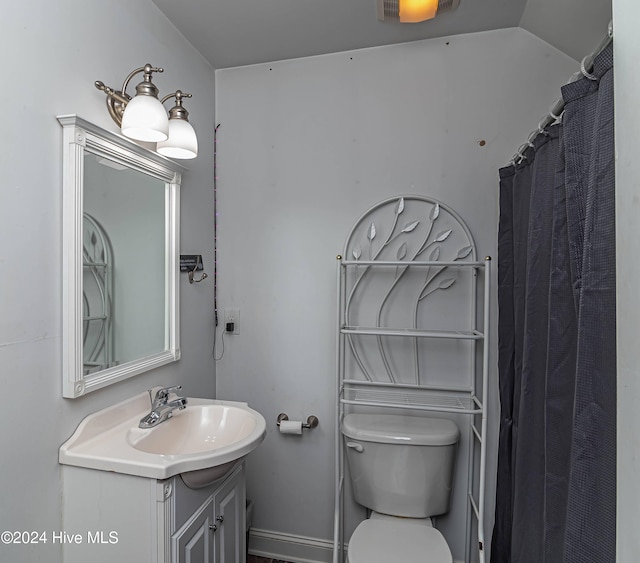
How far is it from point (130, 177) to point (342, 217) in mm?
928

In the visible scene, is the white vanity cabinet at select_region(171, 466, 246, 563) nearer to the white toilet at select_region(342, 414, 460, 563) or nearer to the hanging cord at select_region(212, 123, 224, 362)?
the white toilet at select_region(342, 414, 460, 563)

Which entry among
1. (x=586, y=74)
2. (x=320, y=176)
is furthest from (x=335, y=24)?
(x=586, y=74)

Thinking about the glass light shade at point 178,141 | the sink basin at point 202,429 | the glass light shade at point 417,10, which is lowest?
the sink basin at point 202,429

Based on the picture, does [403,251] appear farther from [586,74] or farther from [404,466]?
[586,74]

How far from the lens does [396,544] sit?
1.41 metres

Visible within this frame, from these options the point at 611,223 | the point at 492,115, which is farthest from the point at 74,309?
the point at 492,115

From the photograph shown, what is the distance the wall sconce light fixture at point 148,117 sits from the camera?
117cm

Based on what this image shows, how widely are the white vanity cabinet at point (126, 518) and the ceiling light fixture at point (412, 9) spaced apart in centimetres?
183

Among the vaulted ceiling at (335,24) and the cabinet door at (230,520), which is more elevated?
the vaulted ceiling at (335,24)

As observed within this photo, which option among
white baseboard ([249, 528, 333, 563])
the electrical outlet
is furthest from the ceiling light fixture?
white baseboard ([249, 528, 333, 563])

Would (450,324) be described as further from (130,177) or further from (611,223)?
(130,177)

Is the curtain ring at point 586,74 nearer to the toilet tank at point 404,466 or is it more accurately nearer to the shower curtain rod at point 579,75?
the shower curtain rod at point 579,75

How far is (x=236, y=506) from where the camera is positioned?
4.81 ft

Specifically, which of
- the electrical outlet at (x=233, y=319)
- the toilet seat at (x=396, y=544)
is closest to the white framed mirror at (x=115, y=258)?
the electrical outlet at (x=233, y=319)
